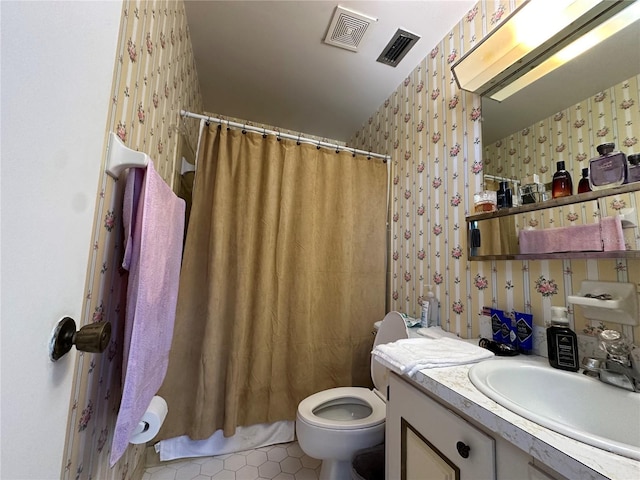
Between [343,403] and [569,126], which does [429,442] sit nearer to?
[343,403]

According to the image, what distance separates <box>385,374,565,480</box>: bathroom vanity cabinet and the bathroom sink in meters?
0.08

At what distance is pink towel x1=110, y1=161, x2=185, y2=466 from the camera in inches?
25.3

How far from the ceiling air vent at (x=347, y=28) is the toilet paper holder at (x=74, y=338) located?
1.63 m

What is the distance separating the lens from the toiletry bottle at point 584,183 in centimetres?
81

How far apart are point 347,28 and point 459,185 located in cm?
104

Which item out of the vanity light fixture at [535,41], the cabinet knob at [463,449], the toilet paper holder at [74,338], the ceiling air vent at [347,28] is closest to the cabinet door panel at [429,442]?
the cabinet knob at [463,449]

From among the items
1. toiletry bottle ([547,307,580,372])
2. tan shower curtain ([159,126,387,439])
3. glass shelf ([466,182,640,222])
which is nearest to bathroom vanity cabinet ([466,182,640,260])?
glass shelf ([466,182,640,222])

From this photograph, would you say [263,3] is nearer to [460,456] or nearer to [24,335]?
[24,335]

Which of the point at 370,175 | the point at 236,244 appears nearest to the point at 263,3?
the point at 370,175

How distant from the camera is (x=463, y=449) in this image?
0.58 m

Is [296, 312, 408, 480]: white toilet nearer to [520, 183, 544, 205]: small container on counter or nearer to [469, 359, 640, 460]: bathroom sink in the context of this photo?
[469, 359, 640, 460]: bathroom sink

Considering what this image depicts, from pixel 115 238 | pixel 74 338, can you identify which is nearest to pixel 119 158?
pixel 115 238

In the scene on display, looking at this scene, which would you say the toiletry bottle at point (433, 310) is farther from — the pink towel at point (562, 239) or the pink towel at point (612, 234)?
the pink towel at point (612, 234)

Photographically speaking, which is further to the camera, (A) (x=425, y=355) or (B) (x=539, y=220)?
(B) (x=539, y=220)
